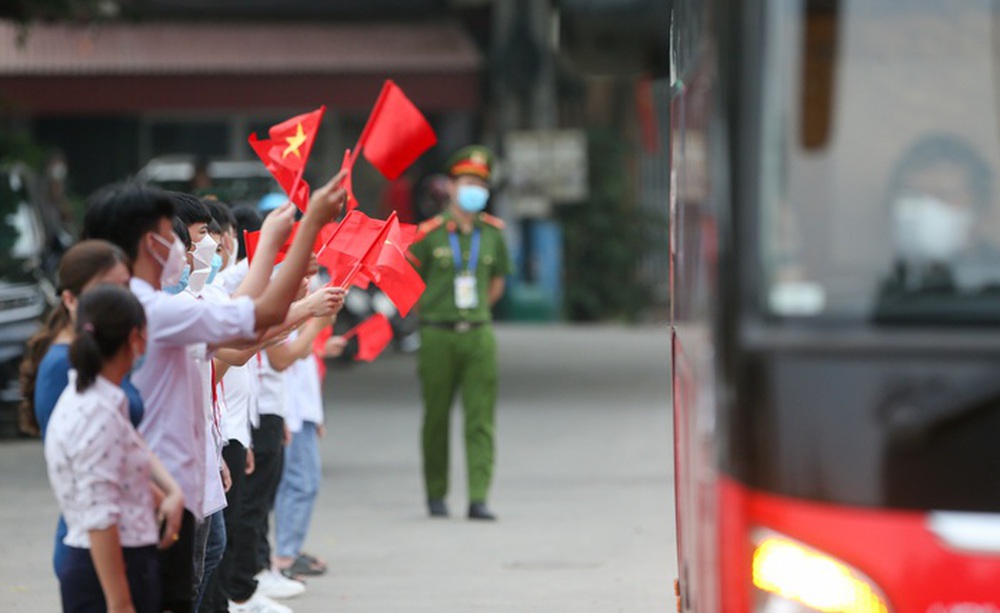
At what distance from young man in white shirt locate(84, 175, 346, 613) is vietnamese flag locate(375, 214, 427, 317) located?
2163 mm

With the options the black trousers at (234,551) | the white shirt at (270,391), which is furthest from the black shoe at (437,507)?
the black trousers at (234,551)

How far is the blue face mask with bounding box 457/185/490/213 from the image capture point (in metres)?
12.4

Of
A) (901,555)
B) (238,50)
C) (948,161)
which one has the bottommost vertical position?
(901,555)

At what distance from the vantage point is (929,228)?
185 inches

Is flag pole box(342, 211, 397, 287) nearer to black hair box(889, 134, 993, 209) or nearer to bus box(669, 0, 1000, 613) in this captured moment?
bus box(669, 0, 1000, 613)

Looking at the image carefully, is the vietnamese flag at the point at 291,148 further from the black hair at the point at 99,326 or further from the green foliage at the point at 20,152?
the green foliage at the point at 20,152

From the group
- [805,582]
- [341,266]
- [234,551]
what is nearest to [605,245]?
[234,551]

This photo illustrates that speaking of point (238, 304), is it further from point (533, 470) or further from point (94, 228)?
point (533, 470)

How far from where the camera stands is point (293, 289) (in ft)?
18.3

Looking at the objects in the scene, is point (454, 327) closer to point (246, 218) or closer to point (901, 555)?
point (246, 218)

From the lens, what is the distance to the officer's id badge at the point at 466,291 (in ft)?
40.7

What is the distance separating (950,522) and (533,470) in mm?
10189

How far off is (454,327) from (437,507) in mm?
1070

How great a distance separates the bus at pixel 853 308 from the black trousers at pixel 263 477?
14.1 ft
